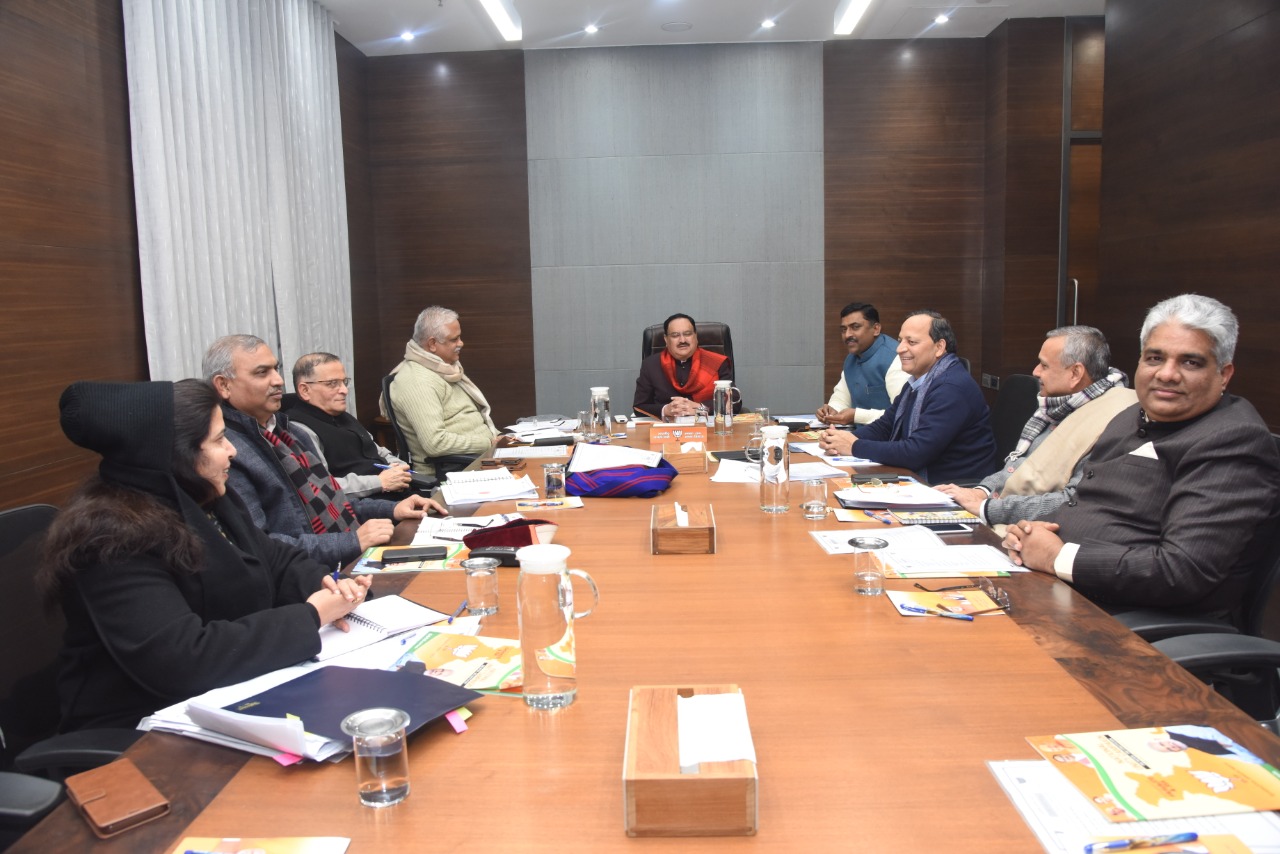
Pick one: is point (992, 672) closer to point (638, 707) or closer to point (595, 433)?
point (638, 707)

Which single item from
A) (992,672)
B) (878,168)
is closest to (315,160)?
(878,168)

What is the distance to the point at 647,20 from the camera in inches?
238

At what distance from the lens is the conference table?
1127 mm

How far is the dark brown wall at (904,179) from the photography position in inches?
260

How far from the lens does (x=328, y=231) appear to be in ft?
19.4

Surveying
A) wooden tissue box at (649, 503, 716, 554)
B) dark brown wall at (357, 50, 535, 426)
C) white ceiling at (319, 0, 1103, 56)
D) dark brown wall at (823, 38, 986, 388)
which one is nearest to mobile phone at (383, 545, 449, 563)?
wooden tissue box at (649, 503, 716, 554)

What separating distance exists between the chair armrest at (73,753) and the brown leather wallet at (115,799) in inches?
13.7

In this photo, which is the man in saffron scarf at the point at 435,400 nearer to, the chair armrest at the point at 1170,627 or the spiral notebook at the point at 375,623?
the spiral notebook at the point at 375,623

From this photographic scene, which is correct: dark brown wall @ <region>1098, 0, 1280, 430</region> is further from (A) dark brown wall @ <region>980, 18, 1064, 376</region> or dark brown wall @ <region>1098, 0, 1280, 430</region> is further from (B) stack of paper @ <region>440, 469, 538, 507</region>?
(B) stack of paper @ <region>440, 469, 538, 507</region>

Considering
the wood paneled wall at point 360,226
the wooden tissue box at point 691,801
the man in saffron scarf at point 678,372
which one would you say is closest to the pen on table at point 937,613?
the wooden tissue box at point 691,801

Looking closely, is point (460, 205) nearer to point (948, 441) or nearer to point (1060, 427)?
point (948, 441)

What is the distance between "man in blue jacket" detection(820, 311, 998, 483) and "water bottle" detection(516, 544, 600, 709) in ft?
7.84

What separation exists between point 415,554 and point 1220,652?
1724 millimetres

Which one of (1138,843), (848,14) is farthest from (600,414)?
(1138,843)
